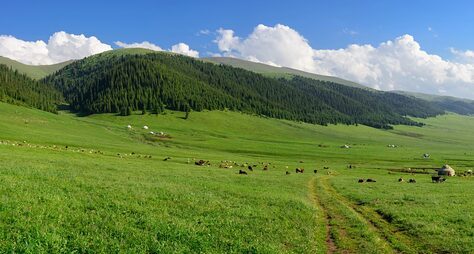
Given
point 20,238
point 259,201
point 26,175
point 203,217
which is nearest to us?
point 20,238

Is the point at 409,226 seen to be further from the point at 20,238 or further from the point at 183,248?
the point at 20,238

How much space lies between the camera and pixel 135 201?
24.3 metres

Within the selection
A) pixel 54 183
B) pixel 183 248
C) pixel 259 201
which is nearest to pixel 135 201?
pixel 54 183

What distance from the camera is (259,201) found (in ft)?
103

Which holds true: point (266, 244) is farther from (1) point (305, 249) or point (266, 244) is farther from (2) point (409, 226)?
(2) point (409, 226)

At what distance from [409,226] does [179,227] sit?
1603 centimetres

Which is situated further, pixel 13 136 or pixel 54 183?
pixel 13 136

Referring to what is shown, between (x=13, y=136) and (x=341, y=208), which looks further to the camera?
(x=13, y=136)

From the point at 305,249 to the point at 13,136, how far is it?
93709 mm

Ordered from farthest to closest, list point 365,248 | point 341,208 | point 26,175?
point 341,208 → point 26,175 → point 365,248

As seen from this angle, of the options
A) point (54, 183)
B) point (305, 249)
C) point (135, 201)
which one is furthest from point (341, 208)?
point (54, 183)

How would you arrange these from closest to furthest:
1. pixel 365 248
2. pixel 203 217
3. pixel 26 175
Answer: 1. pixel 365 248
2. pixel 203 217
3. pixel 26 175

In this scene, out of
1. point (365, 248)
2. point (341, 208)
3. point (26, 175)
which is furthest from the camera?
point (341, 208)

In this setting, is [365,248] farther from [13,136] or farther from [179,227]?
[13,136]
